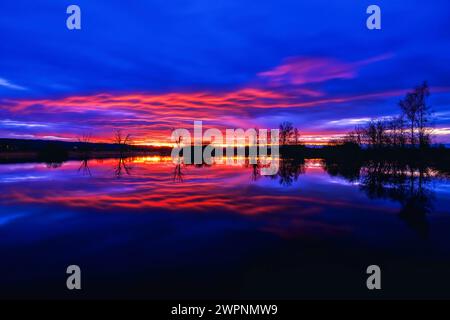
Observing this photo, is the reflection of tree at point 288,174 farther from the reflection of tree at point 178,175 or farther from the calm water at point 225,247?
the reflection of tree at point 178,175

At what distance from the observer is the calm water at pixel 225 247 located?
19.7 ft

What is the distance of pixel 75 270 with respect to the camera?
6.54 m

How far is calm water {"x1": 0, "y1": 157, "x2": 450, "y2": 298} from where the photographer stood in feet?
19.7

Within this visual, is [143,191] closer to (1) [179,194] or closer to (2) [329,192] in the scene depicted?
(1) [179,194]

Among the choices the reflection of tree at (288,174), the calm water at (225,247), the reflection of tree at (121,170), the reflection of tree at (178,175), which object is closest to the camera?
the calm water at (225,247)

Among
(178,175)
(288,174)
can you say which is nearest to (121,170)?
(178,175)

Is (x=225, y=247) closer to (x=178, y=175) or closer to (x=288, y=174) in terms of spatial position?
(x=178, y=175)

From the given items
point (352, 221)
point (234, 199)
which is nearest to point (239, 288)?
point (352, 221)

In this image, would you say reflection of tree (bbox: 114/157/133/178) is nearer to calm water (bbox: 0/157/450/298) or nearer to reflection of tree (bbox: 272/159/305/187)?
calm water (bbox: 0/157/450/298)

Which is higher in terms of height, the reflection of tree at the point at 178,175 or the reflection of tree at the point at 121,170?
the reflection of tree at the point at 121,170

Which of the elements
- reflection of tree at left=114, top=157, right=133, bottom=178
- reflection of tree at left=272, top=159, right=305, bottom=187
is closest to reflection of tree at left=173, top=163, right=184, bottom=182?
reflection of tree at left=114, top=157, right=133, bottom=178

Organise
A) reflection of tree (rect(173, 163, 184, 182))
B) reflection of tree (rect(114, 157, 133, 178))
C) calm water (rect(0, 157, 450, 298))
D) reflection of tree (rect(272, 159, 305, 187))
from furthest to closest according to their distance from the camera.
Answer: reflection of tree (rect(114, 157, 133, 178))
reflection of tree (rect(173, 163, 184, 182))
reflection of tree (rect(272, 159, 305, 187))
calm water (rect(0, 157, 450, 298))

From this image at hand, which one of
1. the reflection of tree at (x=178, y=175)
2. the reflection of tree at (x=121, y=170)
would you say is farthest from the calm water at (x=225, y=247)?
the reflection of tree at (x=121, y=170)

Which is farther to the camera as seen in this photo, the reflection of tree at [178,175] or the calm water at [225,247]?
the reflection of tree at [178,175]
